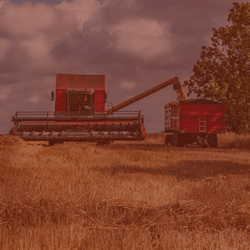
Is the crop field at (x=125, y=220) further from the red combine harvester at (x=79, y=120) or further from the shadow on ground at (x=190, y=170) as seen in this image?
the red combine harvester at (x=79, y=120)


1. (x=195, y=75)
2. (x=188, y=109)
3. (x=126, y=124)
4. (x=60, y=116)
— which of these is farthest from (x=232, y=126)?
(x=60, y=116)

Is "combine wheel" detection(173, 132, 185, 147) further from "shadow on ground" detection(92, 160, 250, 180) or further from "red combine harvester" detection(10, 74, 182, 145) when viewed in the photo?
"shadow on ground" detection(92, 160, 250, 180)

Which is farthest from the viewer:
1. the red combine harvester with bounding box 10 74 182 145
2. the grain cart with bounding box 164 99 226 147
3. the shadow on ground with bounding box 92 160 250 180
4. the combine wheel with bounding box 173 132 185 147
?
the combine wheel with bounding box 173 132 185 147

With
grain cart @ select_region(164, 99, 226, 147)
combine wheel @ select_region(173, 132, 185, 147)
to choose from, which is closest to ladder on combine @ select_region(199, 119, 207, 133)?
grain cart @ select_region(164, 99, 226, 147)

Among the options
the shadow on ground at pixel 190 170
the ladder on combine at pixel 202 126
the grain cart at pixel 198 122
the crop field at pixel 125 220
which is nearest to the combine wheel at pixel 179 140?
the grain cart at pixel 198 122

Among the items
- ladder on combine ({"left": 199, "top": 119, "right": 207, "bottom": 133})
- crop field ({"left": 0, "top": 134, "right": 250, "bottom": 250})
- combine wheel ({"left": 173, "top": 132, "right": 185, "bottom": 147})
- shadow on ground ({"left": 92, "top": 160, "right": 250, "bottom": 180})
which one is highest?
ladder on combine ({"left": 199, "top": 119, "right": 207, "bottom": 133})

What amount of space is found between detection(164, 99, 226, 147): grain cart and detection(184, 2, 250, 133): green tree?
3480mm

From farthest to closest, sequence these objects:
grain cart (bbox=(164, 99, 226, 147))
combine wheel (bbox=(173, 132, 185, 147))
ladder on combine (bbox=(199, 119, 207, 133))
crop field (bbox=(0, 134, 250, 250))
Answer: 1. combine wheel (bbox=(173, 132, 185, 147))
2. ladder on combine (bbox=(199, 119, 207, 133))
3. grain cart (bbox=(164, 99, 226, 147))
4. crop field (bbox=(0, 134, 250, 250))

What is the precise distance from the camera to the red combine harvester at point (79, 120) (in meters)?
16.6

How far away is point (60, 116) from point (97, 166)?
9.46 m

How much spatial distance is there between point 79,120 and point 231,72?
1324 centimetres

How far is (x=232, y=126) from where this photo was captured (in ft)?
84.6

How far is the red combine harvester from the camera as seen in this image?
16.6m

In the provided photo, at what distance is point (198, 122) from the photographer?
67.5 feet
